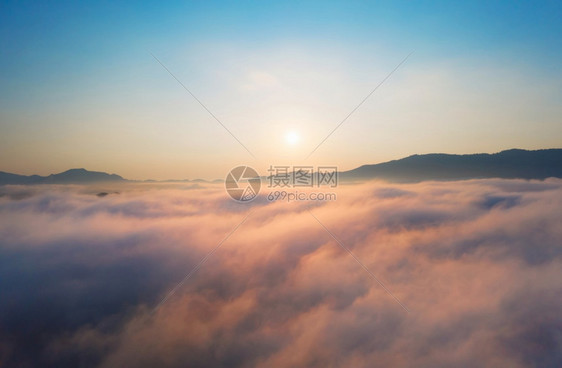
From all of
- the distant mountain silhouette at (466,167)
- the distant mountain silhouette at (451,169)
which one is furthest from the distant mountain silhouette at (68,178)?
the distant mountain silhouette at (466,167)

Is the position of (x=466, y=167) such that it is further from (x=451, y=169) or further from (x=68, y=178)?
(x=68, y=178)

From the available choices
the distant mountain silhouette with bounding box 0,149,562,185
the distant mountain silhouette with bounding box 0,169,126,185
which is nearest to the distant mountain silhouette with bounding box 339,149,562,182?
the distant mountain silhouette with bounding box 0,149,562,185

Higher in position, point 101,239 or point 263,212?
point 263,212

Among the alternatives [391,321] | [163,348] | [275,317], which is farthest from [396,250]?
[163,348]

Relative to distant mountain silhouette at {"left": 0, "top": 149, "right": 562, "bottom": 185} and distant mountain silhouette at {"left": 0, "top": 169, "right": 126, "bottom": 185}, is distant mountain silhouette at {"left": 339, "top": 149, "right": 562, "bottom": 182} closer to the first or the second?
distant mountain silhouette at {"left": 0, "top": 149, "right": 562, "bottom": 185}

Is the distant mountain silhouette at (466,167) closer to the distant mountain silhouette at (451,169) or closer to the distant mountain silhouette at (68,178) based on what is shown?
the distant mountain silhouette at (451,169)

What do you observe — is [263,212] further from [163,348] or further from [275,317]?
[163,348]
